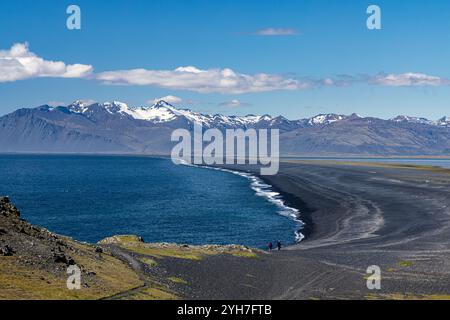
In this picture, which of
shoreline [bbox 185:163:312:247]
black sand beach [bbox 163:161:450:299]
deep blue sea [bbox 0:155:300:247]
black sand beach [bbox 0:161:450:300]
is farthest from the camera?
shoreline [bbox 185:163:312:247]

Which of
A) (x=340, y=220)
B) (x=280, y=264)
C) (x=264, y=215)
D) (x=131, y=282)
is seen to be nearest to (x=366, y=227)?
(x=340, y=220)

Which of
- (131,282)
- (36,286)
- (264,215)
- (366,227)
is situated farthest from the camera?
(264,215)

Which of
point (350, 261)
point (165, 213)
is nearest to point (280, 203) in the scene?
point (165, 213)

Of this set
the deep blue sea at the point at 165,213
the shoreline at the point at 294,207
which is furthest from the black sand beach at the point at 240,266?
the deep blue sea at the point at 165,213

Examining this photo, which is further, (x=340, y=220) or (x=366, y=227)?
(x=340, y=220)

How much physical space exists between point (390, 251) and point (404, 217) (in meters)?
36.4

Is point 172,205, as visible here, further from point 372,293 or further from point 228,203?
point 372,293

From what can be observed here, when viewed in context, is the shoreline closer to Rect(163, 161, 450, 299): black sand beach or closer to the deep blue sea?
the deep blue sea

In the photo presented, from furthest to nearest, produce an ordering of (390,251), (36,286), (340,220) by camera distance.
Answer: (340,220) < (390,251) < (36,286)

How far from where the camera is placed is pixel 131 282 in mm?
43625

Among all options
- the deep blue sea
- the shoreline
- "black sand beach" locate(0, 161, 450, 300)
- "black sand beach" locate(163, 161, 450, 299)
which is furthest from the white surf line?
"black sand beach" locate(0, 161, 450, 300)
